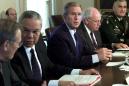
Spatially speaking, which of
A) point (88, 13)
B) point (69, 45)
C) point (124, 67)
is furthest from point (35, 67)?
point (88, 13)

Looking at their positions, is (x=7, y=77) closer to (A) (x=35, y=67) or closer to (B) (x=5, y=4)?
(A) (x=35, y=67)

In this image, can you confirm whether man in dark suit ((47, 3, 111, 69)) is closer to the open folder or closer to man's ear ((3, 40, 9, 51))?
the open folder

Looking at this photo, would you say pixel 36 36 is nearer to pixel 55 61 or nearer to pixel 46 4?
pixel 55 61

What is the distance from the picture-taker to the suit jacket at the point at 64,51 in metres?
3.02

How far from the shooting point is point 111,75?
2.63 m

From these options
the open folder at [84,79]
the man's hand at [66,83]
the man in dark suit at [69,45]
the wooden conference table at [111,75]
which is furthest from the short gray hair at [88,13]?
the man's hand at [66,83]

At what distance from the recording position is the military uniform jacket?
493 cm

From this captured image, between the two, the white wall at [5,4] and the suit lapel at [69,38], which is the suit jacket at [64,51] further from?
the white wall at [5,4]

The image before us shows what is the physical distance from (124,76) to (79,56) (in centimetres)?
78

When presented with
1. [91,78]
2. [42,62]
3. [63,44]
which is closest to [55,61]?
[63,44]

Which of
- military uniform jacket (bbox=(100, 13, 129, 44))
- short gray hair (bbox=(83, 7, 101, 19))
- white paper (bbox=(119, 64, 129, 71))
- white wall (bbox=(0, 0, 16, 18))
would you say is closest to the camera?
white paper (bbox=(119, 64, 129, 71))

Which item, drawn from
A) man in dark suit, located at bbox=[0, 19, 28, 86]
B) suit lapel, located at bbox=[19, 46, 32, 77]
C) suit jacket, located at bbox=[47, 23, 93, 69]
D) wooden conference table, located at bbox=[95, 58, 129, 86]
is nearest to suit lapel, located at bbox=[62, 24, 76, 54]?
suit jacket, located at bbox=[47, 23, 93, 69]

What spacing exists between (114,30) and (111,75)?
2447 millimetres

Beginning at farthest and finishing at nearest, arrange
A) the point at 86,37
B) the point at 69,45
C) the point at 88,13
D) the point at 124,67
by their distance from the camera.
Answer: the point at 88,13 → the point at 86,37 → the point at 69,45 → the point at 124,67
